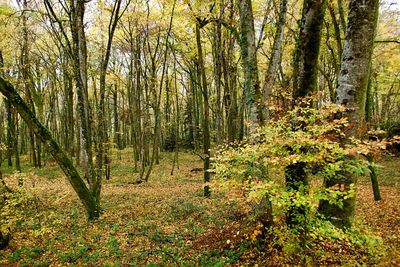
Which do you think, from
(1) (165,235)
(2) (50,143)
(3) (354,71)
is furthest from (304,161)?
(2) (50,143)

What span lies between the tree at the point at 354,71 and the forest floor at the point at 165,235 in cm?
54

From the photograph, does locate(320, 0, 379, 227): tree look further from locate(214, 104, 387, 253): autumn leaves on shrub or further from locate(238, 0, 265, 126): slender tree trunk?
locate(238, 0, 265, 126): slender tree trunk

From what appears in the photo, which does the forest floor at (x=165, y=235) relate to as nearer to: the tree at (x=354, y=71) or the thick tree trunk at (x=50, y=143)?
the thick tree trunk at (x=50, y=143)

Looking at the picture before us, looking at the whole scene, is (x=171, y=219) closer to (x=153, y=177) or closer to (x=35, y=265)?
(x=35, y=265)

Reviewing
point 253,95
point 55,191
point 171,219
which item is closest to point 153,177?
point 55,191

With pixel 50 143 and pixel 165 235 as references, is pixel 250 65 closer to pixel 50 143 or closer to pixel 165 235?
pixel 165 235

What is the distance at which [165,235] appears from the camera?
736 centimetres

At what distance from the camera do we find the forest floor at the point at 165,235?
197 inches

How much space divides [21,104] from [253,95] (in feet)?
18.5

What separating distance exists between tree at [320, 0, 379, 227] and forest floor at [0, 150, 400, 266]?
54cm

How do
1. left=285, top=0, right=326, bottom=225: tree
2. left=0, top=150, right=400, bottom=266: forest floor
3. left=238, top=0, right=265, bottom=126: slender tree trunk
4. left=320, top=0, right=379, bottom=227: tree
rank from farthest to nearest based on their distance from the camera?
left=238, top=0, right=265, bottom=126: slender tree trunk
left=0, top=150, right=400, bottom=266: forest floor
left=285, top=0, right=326, bottom=225: tree
left=320, top=0, right=379, bottom=227: tree

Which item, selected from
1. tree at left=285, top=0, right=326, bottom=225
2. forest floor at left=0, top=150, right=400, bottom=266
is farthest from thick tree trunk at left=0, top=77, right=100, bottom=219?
tree at left=285, top=0, right=326, bottom=225

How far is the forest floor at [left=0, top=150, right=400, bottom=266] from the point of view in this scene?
5012 mm

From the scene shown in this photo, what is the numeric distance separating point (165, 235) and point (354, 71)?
6.01m
